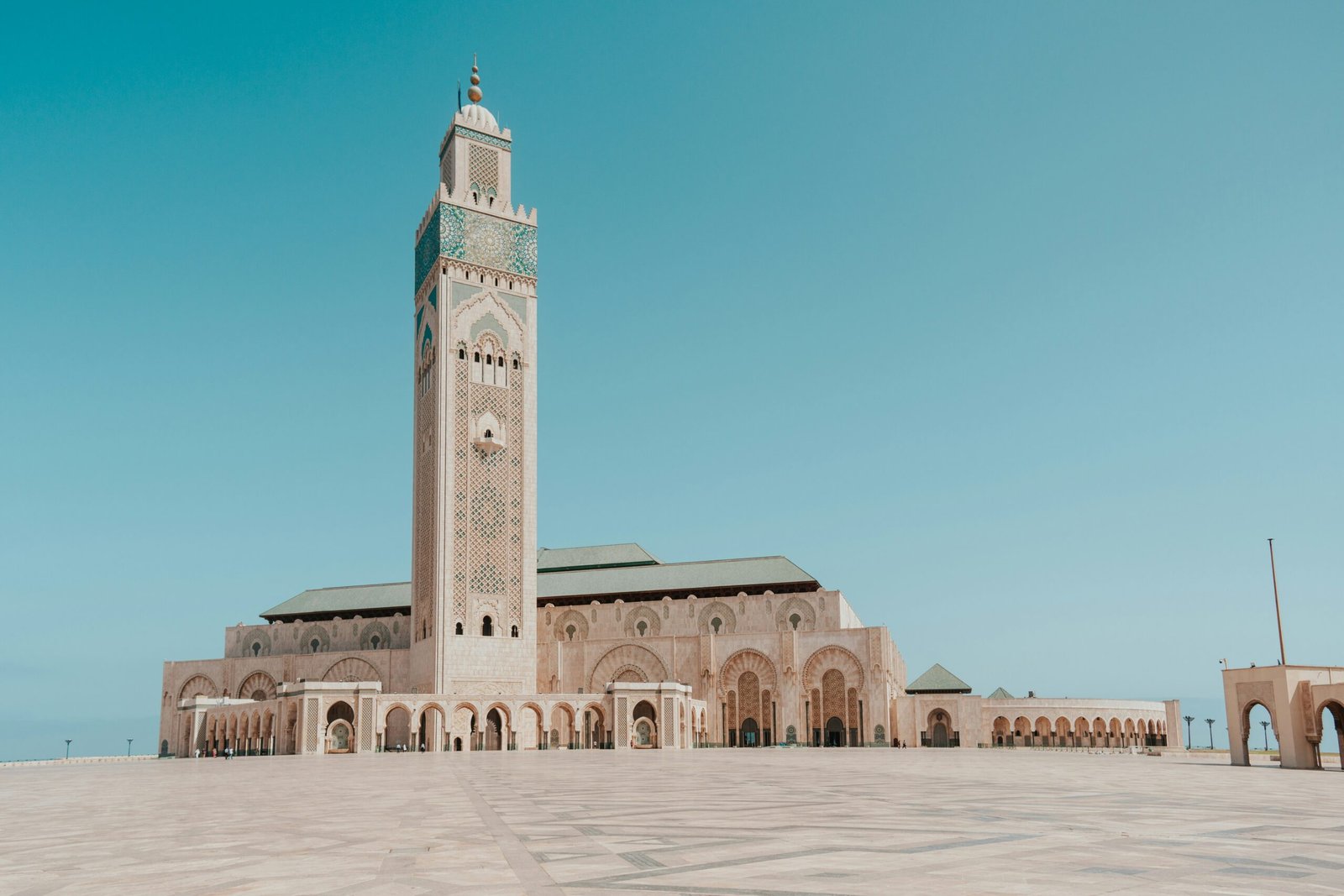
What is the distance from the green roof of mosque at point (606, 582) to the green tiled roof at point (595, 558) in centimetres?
5

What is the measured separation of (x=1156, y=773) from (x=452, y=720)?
31408 mm

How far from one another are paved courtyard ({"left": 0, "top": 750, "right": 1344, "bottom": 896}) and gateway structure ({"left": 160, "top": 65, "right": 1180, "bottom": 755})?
30358 mm

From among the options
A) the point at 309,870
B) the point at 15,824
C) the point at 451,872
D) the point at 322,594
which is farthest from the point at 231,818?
the point at 322,594

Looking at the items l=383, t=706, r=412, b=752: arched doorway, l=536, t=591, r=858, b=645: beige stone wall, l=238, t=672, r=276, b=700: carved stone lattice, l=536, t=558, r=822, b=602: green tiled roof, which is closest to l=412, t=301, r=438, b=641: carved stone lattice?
l=383, t=706, r=412, b=752: arched doorway

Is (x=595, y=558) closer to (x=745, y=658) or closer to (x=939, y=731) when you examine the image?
(x=745, y=658)

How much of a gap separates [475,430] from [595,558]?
46.7ft

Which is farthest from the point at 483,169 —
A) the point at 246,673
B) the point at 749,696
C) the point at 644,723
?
the point at 246,673

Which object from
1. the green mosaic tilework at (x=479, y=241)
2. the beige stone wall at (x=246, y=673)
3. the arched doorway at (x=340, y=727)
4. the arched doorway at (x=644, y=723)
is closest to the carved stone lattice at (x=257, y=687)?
the beige stone wall at (x=246, y=673)

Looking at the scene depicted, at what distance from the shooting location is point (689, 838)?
8.48 meters

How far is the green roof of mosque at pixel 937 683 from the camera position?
59.2m

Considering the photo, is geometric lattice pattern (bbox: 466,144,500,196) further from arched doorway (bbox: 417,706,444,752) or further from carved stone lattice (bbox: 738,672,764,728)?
carved stone lattice (bbox: 738,672,764,728)

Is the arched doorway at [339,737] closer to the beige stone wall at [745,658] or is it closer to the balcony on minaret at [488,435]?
the beige stone wall at [745,658]

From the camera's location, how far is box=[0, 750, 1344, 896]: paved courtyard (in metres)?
6.47

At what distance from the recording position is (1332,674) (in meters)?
26.6
